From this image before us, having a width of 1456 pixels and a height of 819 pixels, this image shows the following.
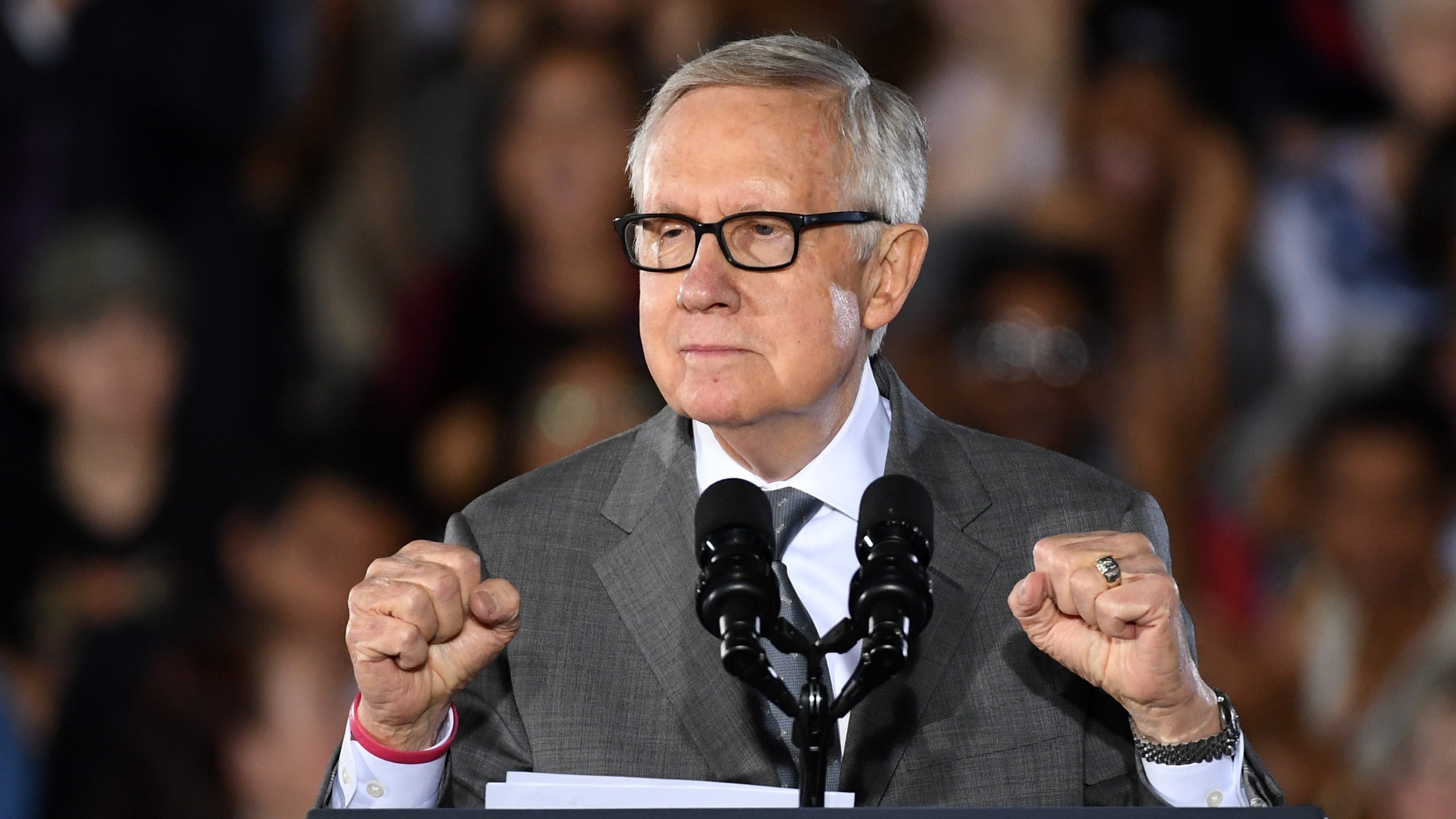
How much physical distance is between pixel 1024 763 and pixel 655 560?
0.52 metres

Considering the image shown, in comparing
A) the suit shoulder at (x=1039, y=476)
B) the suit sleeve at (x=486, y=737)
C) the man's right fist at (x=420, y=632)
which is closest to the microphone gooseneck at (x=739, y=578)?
the man's right fist at (x=420, y=632)

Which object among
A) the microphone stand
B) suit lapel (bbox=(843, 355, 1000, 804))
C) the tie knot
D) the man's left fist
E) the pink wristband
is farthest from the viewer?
the tie knot

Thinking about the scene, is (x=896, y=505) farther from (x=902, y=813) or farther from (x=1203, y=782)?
(x=1203, y=782)

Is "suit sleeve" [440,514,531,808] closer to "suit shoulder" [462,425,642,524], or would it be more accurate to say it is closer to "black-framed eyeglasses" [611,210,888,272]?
"suit shoulder" [462,425,642,524]

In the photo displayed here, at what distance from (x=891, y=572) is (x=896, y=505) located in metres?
0.08

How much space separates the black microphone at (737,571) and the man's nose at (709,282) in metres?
0.36

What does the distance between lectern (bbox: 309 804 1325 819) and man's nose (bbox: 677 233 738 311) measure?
716 mm

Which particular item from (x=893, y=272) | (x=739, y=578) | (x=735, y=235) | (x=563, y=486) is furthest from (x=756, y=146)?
(x=739, y=578)

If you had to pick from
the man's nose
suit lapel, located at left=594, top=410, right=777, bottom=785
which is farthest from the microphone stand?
the man's nose

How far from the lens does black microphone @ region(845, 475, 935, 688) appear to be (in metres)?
1.59

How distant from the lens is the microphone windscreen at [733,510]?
1.67m

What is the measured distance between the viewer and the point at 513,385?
16.3 feet

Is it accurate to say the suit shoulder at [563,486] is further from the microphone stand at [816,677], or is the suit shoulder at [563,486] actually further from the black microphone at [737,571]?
the microphone stand at [816,677]

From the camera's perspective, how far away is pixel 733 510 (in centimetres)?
168
